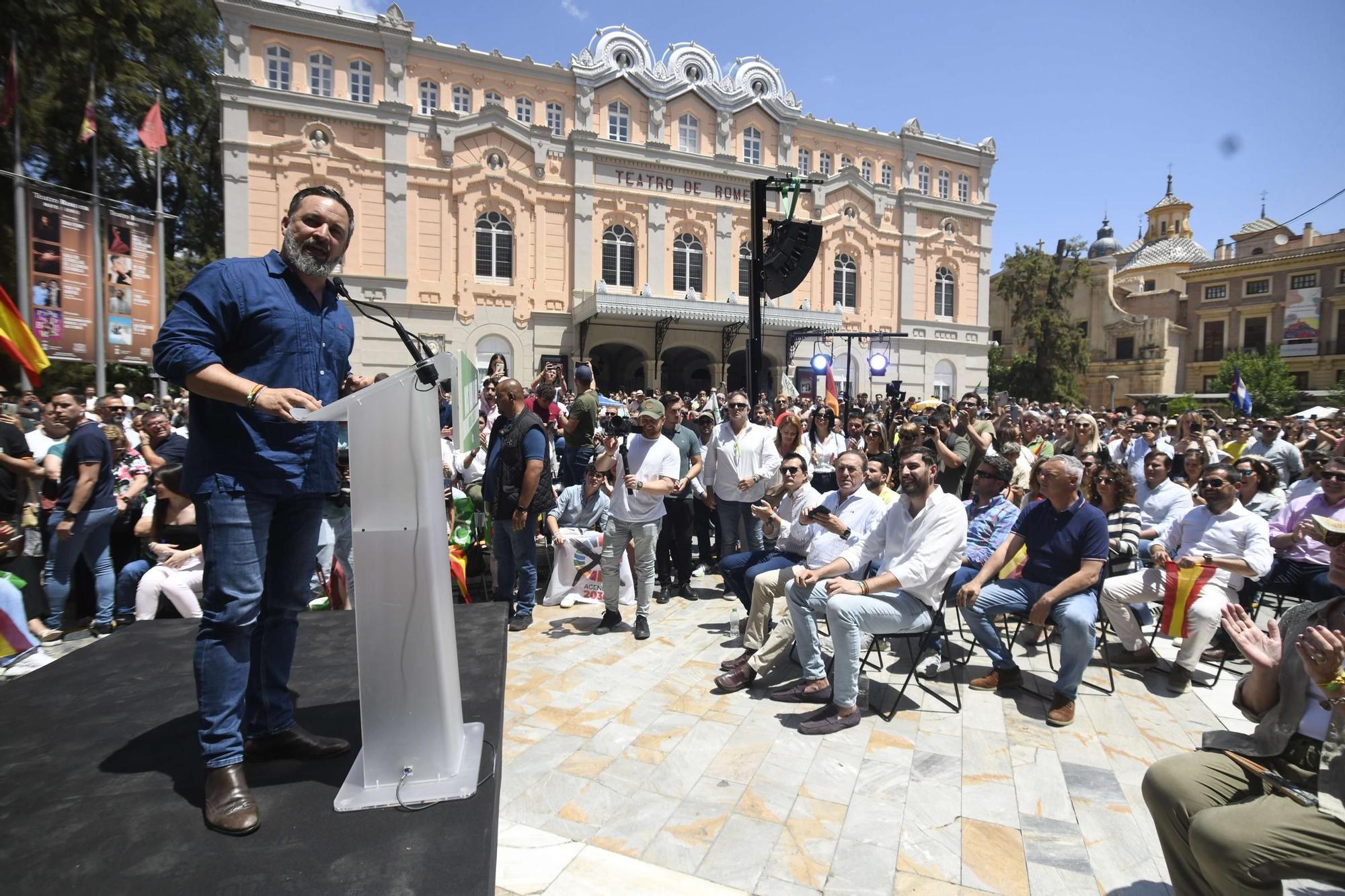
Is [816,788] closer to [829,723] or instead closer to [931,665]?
Answer: [829,723]

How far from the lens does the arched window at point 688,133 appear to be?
1012 inches

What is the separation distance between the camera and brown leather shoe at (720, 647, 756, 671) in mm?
4430

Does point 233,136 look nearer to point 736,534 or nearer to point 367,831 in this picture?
point 736,534

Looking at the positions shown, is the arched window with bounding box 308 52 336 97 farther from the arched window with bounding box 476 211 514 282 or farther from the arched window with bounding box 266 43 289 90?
the arched window with bounding box 476 211 514 282

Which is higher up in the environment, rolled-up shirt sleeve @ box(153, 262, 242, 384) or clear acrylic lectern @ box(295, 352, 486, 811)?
rolled-up shirt sleeve @ box(153, 262, 242, 384)

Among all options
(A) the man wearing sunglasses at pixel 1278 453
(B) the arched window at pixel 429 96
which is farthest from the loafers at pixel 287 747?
(B) the arched window at pixel 429 96

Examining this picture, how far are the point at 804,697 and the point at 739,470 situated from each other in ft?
8.32

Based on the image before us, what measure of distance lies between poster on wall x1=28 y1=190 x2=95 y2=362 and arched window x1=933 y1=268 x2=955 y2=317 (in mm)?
28810

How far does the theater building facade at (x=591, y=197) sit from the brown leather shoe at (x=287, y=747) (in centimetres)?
2061

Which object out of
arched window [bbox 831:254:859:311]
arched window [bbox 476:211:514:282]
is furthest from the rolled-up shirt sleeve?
arched window [bbox 831:254:859:311]

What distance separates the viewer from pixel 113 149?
20531 mm

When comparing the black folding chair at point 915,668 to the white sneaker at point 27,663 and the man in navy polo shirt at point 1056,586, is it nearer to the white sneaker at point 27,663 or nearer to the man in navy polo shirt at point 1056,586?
the man in navy polo shirt at point 1056,586

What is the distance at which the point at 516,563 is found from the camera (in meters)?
5.49

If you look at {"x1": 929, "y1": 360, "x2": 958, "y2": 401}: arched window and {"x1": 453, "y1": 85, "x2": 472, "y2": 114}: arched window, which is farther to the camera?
{"x1": 929, "y1": 360, "x2": 958, "y2": 401}: arched window
